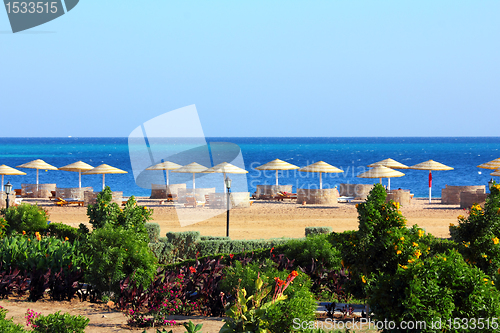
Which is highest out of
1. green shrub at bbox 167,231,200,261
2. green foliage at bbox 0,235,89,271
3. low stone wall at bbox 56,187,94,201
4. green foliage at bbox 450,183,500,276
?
green foliage at bbox 450,183,500,276

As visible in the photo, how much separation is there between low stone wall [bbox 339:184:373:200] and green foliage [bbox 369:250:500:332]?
21216mm

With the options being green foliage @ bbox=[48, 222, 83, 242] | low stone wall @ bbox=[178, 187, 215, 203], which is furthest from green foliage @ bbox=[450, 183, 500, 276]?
low stone wall @ bbox=[178, 187, 215, 203]

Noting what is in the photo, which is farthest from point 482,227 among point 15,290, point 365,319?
point 15,290

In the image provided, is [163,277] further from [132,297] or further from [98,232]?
[98,232]

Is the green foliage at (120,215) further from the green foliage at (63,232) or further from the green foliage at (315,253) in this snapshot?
the green foliage at (63,232)

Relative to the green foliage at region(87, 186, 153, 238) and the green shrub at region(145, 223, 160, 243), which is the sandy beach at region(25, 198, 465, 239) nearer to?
the green shrub at region(145, 223, 160, 243)

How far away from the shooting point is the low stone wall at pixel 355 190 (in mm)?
24891

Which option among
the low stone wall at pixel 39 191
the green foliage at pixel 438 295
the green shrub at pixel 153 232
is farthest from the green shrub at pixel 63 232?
the low stone wall at pixel 39 191

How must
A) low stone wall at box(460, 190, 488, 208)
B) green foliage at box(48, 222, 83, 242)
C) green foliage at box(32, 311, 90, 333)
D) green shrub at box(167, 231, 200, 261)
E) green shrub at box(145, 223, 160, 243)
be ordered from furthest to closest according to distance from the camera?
low stone wall at box(460, 190, 488, 208), green shrub at box(145, 223, 160, 243), green foliage at box(48, 222, 83, 242), green shrub at box(167, 231, 200, 261), green foliage at box(32, 311, 90, 333)

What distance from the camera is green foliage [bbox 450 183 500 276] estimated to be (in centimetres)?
659

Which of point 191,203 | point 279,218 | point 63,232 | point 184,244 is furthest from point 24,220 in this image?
point 191,203

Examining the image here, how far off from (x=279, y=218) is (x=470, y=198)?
29.2 feet

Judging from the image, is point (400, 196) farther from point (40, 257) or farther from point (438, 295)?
point (438, 295)

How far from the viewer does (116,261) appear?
21.7 ft
